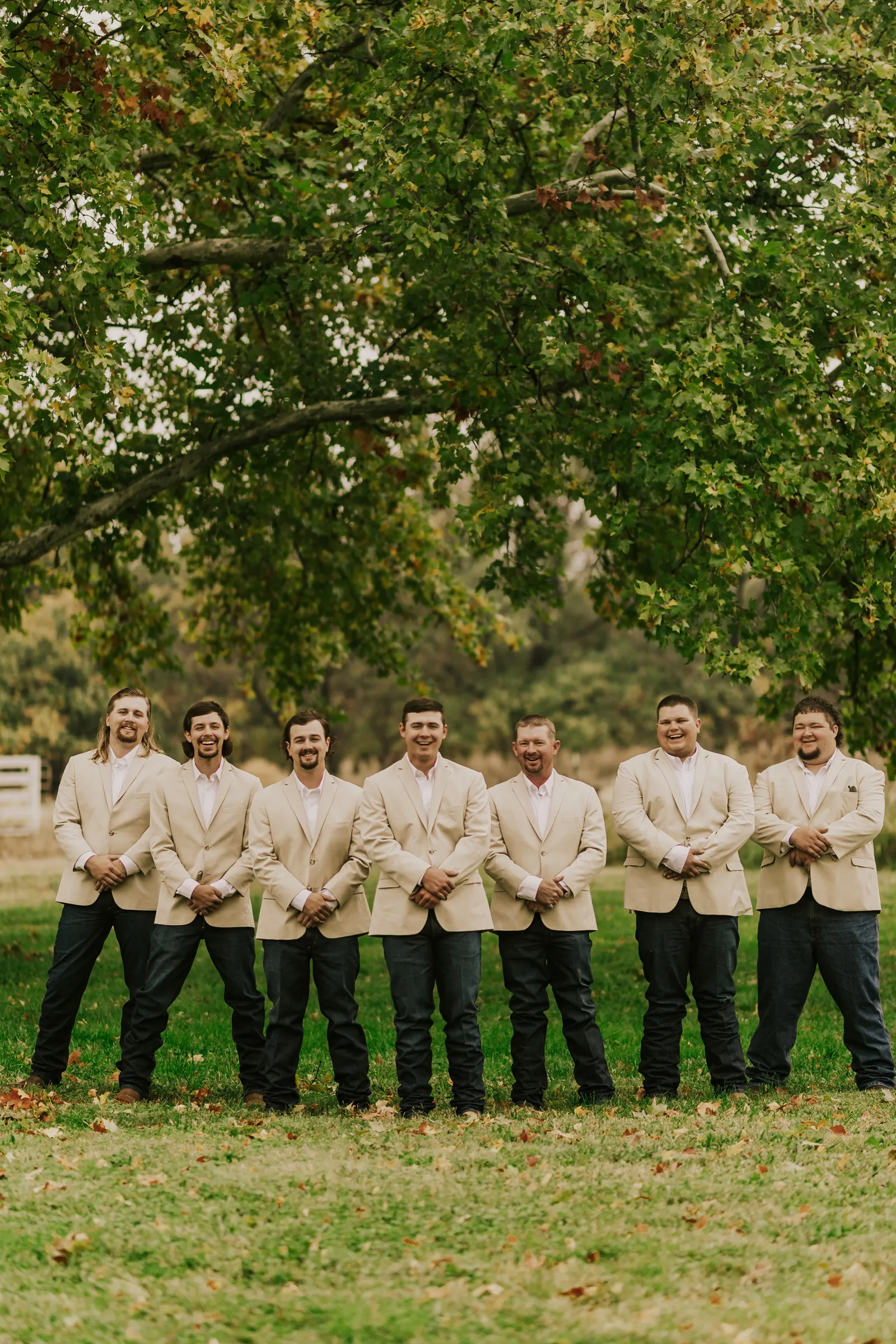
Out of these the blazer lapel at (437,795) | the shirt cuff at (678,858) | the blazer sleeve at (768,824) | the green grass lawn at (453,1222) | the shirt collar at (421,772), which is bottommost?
the green grass lawn at (453,1222)

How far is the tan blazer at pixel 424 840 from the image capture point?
7922 millimetres

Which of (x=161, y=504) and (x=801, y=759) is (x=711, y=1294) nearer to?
(x=801, y=759)

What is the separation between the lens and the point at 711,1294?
16.6ft

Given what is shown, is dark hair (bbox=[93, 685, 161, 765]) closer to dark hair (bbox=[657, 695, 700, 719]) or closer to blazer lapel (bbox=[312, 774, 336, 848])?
blazer lapel (bbox=[312, 774, 336, 848])

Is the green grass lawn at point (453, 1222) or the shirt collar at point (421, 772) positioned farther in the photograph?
the shirt collar at point (421, 772)

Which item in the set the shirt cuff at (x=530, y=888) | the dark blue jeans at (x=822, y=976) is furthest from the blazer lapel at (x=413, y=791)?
the dark blue jeans at (x=822, y=976)

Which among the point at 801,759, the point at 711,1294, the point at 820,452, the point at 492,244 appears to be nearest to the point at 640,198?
the point at 492,244

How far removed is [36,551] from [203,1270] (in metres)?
9.37

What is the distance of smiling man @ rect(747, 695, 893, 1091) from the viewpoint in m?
8.41

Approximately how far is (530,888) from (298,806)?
4.49 feet

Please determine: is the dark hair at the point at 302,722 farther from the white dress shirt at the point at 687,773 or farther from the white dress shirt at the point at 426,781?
the white dress shirt at the point at 687,773

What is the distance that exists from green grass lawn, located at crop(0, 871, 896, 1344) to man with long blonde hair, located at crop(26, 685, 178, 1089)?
543 millimetres

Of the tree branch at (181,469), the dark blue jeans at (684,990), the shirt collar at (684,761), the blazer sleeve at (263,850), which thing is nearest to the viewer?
the blazer sleeve at (263,850)

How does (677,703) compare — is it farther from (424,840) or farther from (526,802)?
(424,840)
